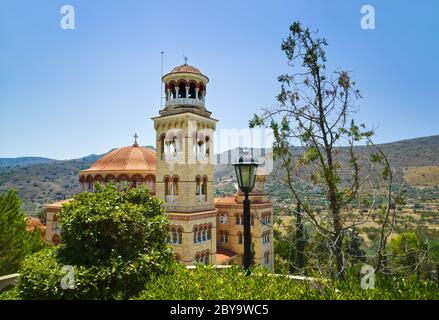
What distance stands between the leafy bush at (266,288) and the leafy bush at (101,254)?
3.04 feet

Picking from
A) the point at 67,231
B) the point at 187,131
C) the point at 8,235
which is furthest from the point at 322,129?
the point at 8,235

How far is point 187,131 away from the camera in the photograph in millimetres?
22469

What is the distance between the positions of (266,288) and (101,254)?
14.9 ft

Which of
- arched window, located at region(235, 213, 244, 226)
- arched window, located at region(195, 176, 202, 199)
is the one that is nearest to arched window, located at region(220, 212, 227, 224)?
arched window, located at region(235, 213, 244, 226)

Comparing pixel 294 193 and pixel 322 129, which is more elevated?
pixel 322 129

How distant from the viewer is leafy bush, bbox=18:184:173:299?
734cm

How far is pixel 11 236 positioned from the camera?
18.9 m

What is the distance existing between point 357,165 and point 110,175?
23400mm

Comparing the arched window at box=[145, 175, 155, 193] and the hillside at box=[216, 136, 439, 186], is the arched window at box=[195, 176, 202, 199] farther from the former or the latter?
the arched window at box=[145, 175, 155, 193]

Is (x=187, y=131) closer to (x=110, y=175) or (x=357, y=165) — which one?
(x=110, y=175)

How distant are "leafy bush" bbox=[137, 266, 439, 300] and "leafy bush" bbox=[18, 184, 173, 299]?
93 cm

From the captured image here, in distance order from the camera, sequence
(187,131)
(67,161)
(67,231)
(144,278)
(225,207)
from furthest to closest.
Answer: (67,161) → (225,207) → (187,131) → (67,231) → (144,278)

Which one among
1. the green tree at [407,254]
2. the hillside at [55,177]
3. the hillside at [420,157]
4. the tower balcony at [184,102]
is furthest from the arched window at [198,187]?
the hillside at [55,177]
